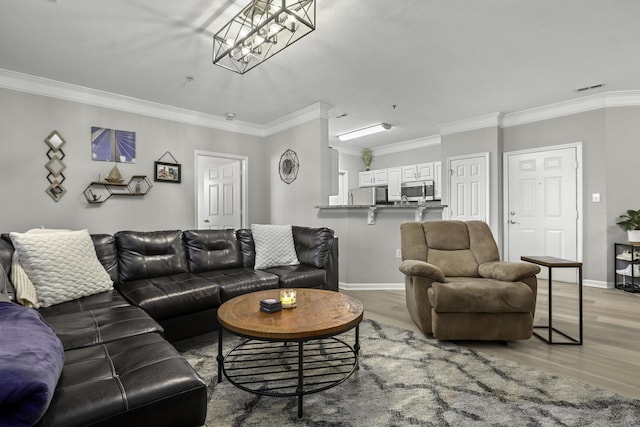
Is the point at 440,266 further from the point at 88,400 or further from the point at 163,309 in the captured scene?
the point at 88,400

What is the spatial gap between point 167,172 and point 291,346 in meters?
3.26

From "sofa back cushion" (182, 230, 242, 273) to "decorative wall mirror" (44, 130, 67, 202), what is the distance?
6.00 feet

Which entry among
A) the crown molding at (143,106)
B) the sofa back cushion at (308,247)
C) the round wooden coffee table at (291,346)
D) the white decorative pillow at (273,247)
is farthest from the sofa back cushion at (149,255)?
the crown molding at (143,106)

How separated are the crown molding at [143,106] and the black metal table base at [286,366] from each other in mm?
3176

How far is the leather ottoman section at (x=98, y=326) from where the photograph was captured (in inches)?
58.6

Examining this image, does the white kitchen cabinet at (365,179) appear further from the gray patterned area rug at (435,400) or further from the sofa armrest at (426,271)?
the gray patterned area rug at (435,400)

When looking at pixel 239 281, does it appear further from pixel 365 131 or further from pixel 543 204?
pixel 543 204

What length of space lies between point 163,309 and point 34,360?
49.4 inches

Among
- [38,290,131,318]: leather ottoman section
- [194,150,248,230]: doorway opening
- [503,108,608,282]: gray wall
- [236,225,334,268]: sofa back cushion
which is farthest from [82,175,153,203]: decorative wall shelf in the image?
[503,108,608,282]: gray wall

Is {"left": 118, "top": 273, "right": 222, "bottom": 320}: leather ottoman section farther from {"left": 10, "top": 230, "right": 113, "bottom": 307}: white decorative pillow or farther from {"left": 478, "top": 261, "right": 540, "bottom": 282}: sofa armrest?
{"left": 478, "top": 261, "right": 540, "bottom": 282}: sofa armrest

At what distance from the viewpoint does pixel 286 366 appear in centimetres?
202

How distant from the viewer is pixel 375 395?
5.65 feet

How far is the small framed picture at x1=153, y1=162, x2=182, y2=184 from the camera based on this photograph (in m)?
4.37

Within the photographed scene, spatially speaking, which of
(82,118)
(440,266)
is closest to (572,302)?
(440,266)
